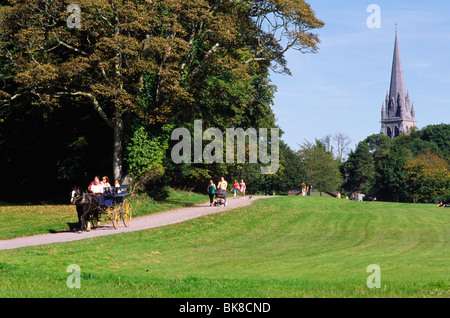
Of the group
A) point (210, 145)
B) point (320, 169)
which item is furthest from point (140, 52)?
point (320, 169)

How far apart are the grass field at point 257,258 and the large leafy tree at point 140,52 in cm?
834

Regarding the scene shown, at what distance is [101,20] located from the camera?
33375 mm

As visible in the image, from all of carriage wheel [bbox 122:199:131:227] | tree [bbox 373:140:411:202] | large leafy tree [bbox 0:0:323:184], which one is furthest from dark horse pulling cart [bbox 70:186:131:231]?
tree [bbox 373:140:411:202]

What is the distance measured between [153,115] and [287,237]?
13139 millimetres

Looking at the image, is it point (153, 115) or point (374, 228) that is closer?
point (374, 228)

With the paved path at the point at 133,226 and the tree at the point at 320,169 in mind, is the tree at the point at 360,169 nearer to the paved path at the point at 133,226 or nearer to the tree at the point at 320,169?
the tree at the point at 320,169

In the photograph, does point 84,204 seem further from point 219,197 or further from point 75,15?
point 219,197

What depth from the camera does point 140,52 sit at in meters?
34.1

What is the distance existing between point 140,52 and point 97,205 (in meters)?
12.9

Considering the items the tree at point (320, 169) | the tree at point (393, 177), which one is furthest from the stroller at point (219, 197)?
the tree at point (320, 169)

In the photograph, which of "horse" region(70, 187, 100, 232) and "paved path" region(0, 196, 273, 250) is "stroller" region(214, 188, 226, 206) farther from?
"horse" region(70, 187, 100, 232)

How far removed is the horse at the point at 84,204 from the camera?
2314cm
